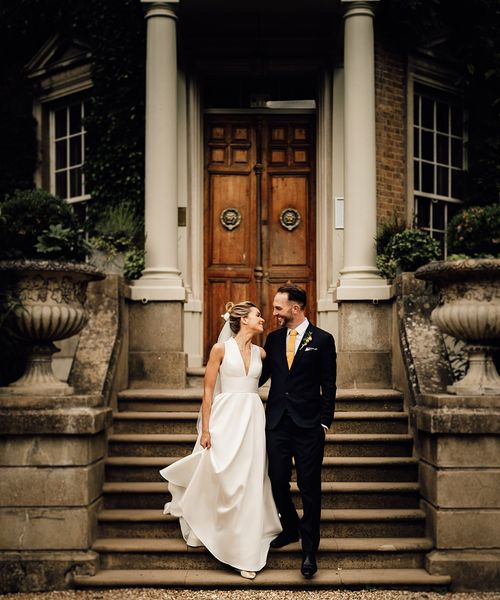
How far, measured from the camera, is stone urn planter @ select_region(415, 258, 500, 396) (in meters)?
5.75

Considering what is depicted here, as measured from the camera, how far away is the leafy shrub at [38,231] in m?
6.50

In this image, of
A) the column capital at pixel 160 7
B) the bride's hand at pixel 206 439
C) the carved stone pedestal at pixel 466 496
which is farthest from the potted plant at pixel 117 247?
the carved stone pedestal at pixel 466 496

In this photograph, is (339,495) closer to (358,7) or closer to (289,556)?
(289,556)

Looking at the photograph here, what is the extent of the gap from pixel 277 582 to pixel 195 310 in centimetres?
430

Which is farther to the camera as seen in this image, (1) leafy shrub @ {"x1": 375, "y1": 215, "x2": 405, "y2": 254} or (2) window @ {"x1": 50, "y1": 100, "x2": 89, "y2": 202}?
(2) window @ {"x1": 50, "y1": 100, "x2": 89, "y2": 202}

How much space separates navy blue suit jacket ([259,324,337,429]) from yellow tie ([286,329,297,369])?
0.10ft

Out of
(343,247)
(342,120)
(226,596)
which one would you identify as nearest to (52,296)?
(226,596)

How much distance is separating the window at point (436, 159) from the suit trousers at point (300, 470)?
208 inches

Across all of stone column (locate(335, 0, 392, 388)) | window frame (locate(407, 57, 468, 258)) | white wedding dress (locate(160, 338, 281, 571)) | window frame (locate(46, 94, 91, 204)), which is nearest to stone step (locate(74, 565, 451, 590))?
white wedding dress (locate(160, 338, 281, 571))

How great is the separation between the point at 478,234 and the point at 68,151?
6166mm

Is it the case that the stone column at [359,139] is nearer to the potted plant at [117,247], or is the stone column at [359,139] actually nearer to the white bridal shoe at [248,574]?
the potted plant at [117,247]

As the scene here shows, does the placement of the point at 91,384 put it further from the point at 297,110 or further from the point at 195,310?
the point at 297,110

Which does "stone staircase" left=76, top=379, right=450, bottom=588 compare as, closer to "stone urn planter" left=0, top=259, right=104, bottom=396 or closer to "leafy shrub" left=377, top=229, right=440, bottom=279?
"stone urn planter" left=0, top=259, right=104, bottom=396

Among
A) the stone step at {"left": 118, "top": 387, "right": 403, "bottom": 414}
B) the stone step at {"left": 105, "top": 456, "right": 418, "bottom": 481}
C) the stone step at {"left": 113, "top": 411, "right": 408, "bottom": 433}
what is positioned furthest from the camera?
the stone step at {"left": 118, "top": 387, "right": 403, "bottom": 414}
